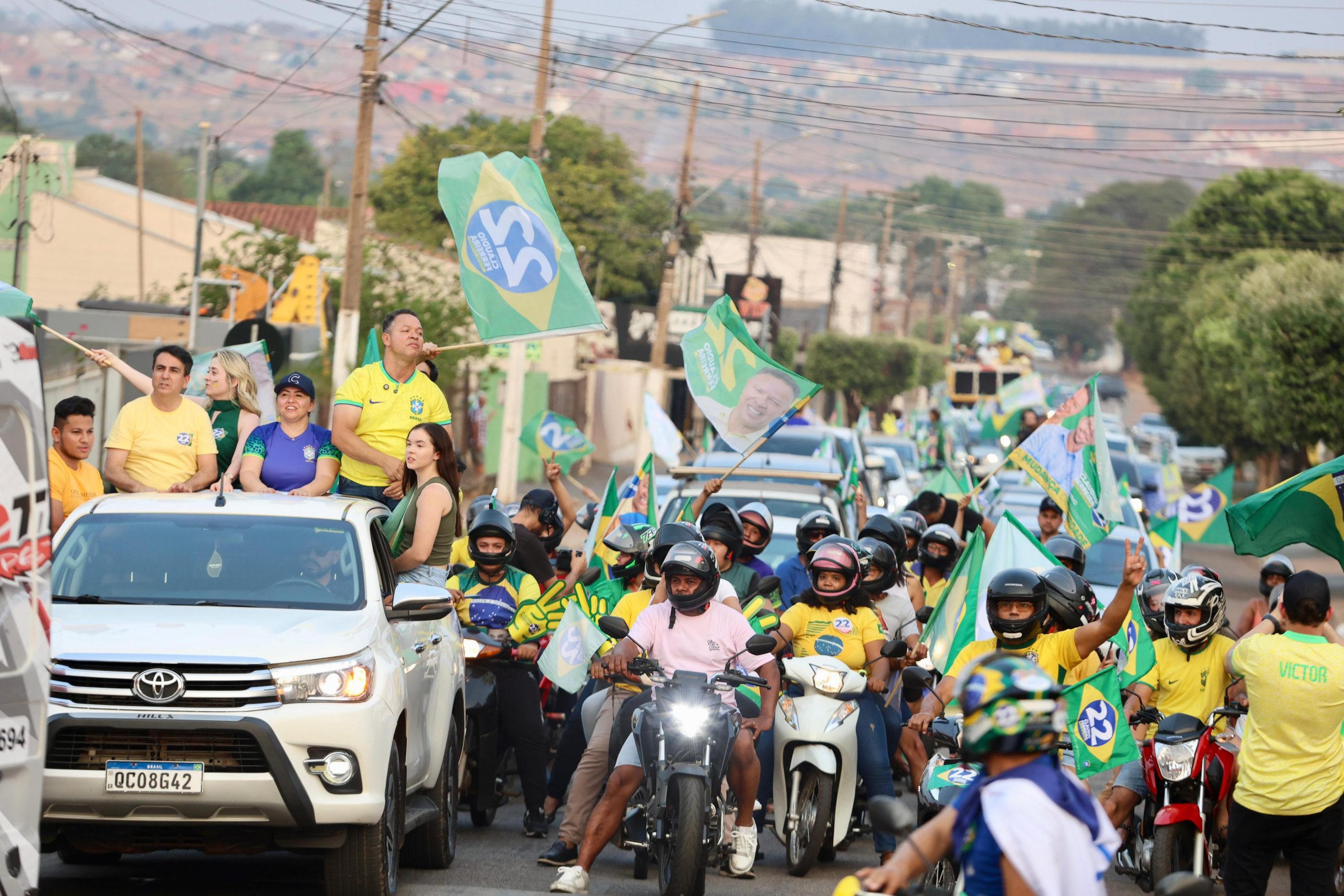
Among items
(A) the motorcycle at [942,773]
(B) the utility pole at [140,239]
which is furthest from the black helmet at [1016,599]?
(B) the utility pole at [140,239]

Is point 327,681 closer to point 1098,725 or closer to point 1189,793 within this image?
point 1098,725

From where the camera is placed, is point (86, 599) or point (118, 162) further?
Answer: point (118, 162)

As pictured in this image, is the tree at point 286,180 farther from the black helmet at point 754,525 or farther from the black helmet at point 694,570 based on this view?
the black helmet at point 694,570

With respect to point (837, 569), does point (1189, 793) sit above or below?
below

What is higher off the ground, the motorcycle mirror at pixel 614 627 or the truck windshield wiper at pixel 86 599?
the truck windshield wiper at pixel 86 599

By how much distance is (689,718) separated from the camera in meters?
8.23

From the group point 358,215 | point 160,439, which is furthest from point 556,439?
point 160,439

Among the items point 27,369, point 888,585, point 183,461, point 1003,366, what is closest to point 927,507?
point 888,585

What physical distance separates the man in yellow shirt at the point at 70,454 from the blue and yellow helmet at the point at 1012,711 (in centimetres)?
594

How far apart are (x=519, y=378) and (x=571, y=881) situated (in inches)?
784

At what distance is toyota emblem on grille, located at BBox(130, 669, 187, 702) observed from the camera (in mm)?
6969

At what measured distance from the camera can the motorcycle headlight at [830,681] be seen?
906cm

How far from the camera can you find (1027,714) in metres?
4.27

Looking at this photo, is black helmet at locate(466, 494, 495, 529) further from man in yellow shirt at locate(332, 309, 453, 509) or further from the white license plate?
the white license plate
